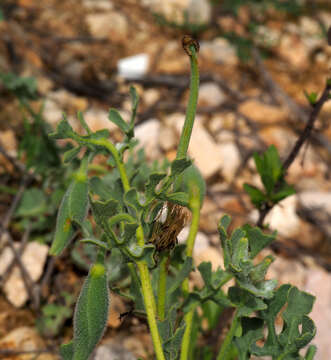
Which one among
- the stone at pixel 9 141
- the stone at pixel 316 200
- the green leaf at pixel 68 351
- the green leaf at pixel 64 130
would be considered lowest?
the green leaf at pixel 68 351

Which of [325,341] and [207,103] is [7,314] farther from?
[207,103]

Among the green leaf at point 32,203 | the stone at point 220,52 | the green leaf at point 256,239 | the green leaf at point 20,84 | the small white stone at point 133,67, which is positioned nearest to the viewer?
the green leaf at point 256,239

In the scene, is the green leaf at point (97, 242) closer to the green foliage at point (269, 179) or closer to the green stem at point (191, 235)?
the green stem at point (191, 235)

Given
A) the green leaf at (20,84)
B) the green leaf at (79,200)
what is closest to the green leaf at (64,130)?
the green leaf at (79,200)

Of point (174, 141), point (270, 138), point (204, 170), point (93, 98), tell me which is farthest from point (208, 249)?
point (93, 98)

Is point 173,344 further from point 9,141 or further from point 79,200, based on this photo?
point 9,141

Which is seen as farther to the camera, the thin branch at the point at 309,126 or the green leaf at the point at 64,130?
the thin branch at the point at 309,126

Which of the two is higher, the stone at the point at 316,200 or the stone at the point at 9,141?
the stone at the point at 316,200

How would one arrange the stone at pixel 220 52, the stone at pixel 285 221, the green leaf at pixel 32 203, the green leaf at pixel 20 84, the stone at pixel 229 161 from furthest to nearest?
the stone at pixel 220 52 → the stone at pixel 229 161 → the stone at pixel 285 221 → the green leaf at pixel 20 84 → the green leaf at pixel 32 203
